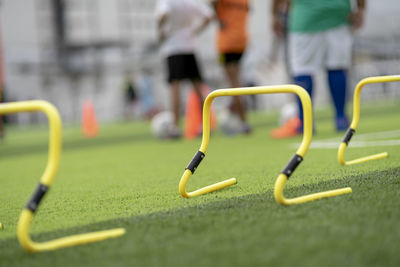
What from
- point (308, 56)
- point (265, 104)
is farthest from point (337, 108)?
point (265, 104)

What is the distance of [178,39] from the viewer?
647 centimetres

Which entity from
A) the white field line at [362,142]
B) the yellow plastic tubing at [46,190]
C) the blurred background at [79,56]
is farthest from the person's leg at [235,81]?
the blurred background at [79,56]

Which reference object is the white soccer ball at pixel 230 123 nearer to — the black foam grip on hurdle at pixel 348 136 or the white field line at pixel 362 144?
the white field line at pixel 362 144

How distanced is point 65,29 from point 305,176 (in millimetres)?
28606

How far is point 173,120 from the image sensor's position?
6.48 meters

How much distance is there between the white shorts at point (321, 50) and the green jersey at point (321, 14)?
0.19 ft

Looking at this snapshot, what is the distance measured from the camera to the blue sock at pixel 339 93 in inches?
208

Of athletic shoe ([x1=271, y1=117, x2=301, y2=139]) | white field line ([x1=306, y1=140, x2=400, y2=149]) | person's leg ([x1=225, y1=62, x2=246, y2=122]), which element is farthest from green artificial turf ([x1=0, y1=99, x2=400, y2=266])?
person's leg ([x1=225, y1=62, x2=246, y2=122])

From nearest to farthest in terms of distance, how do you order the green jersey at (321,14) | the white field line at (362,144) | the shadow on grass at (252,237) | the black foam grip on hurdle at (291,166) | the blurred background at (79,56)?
the shadow on grass at (252,237) < the black foam grip on hurdle at (291,166) < the white field line at (362,144) < the green jersey at (321,14) < the blurred background at (79,56)

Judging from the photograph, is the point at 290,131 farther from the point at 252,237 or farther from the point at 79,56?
the point at 79,56

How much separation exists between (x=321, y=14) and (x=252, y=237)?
4075 millimetres

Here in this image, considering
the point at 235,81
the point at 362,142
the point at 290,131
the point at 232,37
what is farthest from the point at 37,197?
the point at 232,37

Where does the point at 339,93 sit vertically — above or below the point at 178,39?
below

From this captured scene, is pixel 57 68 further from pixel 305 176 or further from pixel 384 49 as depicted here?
pixel 305 176
